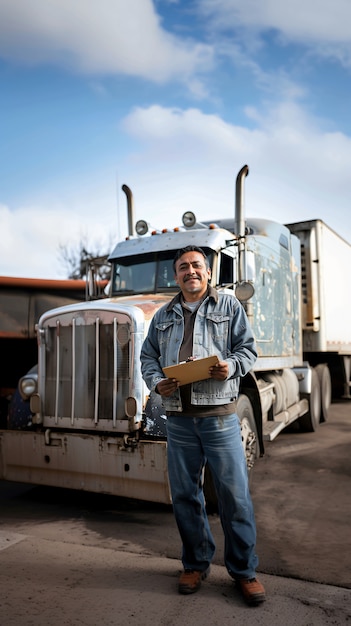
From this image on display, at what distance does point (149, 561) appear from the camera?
4012 mm

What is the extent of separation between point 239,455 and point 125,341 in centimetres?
192

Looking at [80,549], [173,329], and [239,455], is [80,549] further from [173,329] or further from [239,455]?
[173,329]

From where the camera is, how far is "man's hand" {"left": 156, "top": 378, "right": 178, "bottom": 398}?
329 centimetres

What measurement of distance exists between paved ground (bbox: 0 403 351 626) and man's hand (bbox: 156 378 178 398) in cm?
127

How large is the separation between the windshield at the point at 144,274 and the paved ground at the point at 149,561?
243cm

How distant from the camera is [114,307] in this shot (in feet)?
16.8

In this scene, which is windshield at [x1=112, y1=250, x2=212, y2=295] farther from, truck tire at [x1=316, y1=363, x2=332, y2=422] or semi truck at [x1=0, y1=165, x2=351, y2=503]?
truck tire at [x1=316, y1=363, x2=332, y2=422]

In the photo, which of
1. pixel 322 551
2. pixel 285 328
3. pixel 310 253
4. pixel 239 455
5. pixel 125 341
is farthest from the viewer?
pixel 310 253

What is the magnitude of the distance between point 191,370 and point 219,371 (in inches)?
6.5

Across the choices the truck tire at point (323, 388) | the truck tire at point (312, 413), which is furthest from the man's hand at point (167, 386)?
the truck tire at point (323, 388)

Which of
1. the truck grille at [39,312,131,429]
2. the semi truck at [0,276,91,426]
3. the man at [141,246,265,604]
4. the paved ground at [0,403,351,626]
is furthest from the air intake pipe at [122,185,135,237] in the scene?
the man at [141,246,265,604]

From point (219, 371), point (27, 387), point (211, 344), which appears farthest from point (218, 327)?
point (27, 387)

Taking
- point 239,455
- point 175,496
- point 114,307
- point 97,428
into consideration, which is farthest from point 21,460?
point 239,455

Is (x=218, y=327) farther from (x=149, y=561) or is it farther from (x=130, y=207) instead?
(x=130, y=207)
